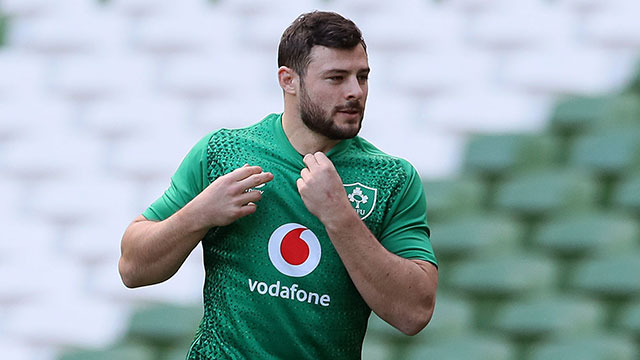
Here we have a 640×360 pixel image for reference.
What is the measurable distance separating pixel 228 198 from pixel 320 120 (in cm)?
17

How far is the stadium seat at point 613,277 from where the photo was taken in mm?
2906

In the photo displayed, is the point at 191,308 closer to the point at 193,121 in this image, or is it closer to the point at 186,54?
the point at 193,121

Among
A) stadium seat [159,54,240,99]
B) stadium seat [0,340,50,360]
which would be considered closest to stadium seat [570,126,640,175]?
stadium seat [159,54,240,99]

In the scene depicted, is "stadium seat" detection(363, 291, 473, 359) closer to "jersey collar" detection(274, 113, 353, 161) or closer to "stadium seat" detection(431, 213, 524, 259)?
"stadium seat" detection(431, 213, 524, 259)

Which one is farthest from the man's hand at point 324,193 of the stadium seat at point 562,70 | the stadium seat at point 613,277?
the stadium seat at point 562,70

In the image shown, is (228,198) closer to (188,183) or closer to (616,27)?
(188,183)

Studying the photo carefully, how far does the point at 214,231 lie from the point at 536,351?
5.80ft

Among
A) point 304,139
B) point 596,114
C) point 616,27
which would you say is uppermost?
point 616,27

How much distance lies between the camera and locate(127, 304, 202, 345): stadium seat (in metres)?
3.22

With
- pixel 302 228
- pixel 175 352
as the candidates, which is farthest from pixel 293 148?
pixel 175 352

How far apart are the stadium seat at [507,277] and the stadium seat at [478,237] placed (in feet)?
0.14

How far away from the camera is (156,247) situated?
4.37ft

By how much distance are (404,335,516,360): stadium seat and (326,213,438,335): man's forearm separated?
5.29 feet

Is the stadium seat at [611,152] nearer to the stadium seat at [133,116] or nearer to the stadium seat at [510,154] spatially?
the stadium seat at [510,154]
